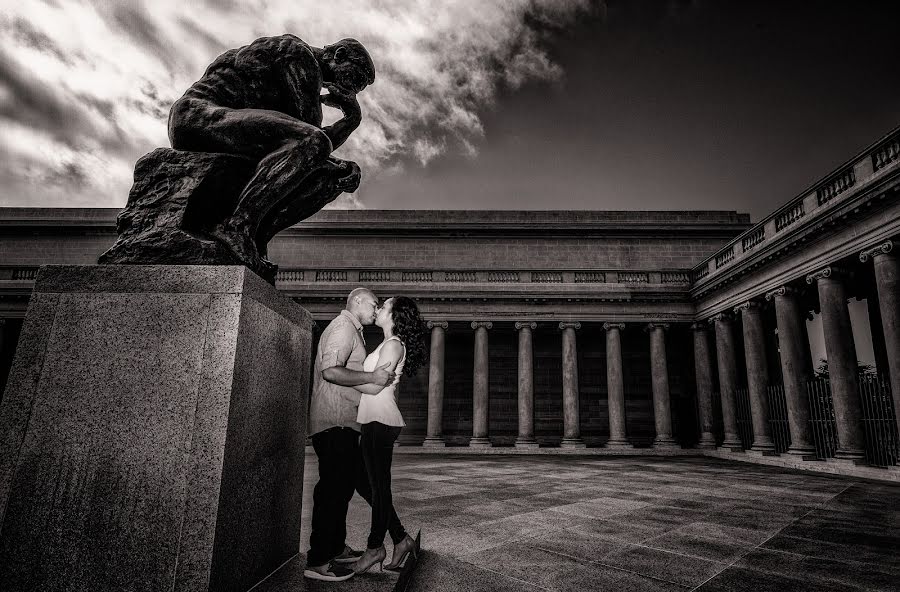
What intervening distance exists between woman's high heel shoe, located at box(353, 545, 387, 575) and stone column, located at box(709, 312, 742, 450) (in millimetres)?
21427

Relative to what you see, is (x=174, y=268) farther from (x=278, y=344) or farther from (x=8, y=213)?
(x=8, y=213)

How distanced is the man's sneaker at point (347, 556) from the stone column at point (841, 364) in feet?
53.2

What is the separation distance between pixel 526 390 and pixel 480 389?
222 cm

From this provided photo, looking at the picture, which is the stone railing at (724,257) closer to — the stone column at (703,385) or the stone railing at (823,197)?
the stone railing at (823,197)

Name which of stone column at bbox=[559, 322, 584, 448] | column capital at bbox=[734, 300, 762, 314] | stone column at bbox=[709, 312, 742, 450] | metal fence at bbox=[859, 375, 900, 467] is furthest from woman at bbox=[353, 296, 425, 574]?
stone column at bbox=[709, 312, 742, 450]

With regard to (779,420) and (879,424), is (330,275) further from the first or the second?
(879,424)

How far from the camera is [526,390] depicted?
22391mm

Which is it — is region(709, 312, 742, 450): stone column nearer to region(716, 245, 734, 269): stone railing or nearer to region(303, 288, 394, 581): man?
region(716, 245, 734, 269): stone railing

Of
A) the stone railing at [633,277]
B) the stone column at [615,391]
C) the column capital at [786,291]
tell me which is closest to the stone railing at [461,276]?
the stone column at [615,391]

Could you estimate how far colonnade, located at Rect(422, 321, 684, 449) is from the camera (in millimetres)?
21859

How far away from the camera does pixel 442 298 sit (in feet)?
76.2

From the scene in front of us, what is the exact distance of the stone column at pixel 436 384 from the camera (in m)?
22.1

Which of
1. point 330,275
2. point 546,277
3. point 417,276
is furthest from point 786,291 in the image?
point 330,275

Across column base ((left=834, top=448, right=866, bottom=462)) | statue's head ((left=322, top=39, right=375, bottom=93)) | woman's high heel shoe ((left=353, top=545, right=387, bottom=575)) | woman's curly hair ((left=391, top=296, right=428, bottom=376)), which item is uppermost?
statue's head ((left=322, top=39, right=375, bottom=93))
